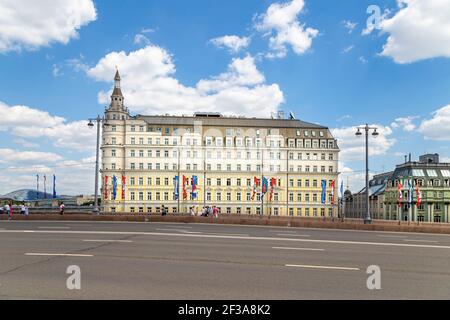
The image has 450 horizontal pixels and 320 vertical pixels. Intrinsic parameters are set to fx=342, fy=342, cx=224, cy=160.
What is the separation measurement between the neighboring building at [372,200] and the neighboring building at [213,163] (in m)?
26.1

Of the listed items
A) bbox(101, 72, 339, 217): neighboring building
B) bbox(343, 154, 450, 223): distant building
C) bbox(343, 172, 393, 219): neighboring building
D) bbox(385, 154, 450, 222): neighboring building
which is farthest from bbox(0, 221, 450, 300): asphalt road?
bbox(343, 172, 393, 219): neighboring building

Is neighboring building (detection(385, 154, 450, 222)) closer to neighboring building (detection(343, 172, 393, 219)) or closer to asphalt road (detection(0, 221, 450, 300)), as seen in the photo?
neighboring building (detection(343, 172, 393, 219))

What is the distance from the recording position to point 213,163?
2990 inches

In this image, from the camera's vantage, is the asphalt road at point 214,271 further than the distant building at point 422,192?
No

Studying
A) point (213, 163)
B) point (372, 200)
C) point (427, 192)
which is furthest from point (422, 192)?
point (213, 163)

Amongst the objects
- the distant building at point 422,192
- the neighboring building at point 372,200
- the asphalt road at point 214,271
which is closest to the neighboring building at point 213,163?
the distant building at point 422,192

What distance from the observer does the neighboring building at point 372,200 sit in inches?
3800

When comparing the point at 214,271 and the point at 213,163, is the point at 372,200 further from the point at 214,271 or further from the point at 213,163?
the point at 214,271

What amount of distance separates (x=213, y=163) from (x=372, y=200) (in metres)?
54.3

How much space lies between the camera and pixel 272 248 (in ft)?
48.2

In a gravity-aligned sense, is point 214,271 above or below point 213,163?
below

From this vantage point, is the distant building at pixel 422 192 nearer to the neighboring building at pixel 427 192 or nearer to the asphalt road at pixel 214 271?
the neighboring building at pixel 427 192
